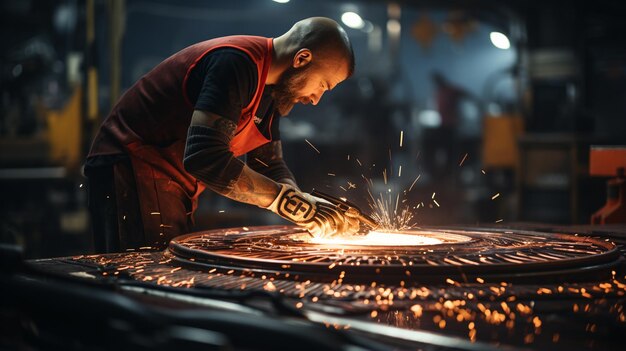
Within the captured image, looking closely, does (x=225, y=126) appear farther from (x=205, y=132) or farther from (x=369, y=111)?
(x=369, y=111)

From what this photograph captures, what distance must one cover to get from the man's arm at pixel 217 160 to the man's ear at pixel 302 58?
37cm

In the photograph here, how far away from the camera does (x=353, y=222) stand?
2.35 meters

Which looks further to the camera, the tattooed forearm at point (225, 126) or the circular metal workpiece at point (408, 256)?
the tattooed forearm at point (225, 126)

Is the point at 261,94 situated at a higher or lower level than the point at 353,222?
higher

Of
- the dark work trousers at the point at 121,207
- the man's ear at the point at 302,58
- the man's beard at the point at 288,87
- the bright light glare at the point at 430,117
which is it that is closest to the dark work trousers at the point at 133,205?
the dark work trousers at the point at 121,207

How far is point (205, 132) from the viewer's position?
7.25 ft

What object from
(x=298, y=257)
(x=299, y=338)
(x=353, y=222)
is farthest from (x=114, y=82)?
(x=299, y=338)

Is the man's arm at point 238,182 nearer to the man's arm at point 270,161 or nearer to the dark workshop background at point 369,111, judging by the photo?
the man's arm at point 270,161

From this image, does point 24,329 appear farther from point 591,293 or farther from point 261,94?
point 261,94

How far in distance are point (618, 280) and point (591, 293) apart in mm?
263

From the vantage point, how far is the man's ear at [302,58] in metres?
2.47

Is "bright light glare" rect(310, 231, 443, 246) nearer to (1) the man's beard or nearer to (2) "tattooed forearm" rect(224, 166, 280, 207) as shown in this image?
(2) "tattooed forearm" rect(224, 166, 280, 207)

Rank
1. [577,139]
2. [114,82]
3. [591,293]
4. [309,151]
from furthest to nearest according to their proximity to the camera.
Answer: [309,151] < [577,139] < [114,82] < [591,293]

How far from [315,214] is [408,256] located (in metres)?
0.62
